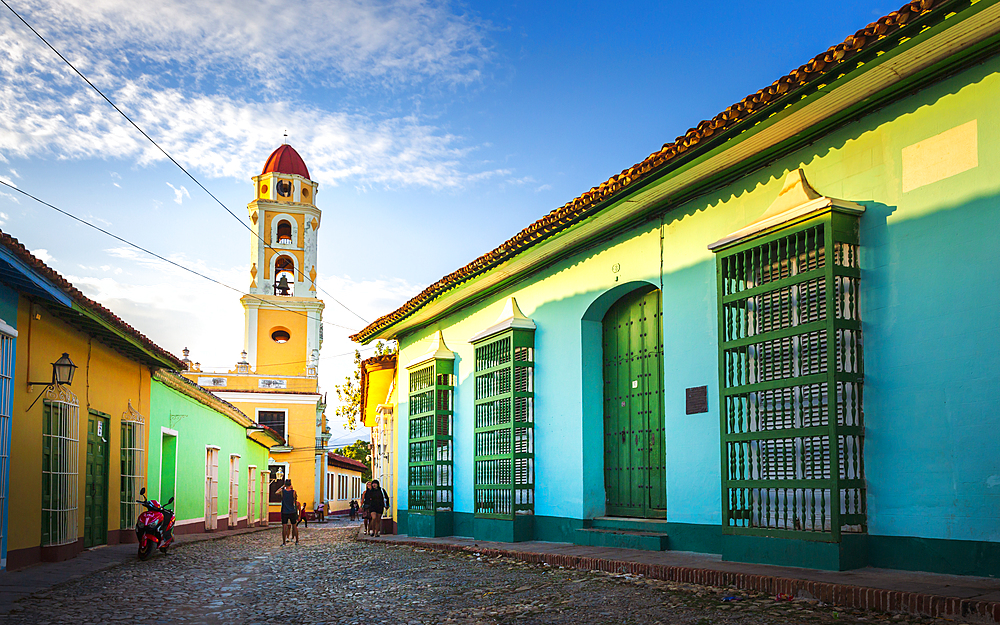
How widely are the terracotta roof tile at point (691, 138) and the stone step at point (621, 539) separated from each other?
3.45 metres

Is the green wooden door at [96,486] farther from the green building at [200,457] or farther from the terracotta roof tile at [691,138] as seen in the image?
the terracotta roof tile at [691,138]

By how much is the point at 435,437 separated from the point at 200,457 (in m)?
9.30

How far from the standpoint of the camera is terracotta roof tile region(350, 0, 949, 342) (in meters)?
5.57

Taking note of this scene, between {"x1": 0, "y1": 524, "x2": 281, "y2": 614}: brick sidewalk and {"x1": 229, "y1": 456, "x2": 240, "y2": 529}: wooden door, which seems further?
{"x1": 229, "y1": 456, "x2": 240, "y2": 529}: wooden door

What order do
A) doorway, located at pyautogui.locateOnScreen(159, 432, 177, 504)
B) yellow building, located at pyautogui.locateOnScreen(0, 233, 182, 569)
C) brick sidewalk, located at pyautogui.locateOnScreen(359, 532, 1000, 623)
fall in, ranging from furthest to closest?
doorway, located at pyautogui.locateOnScreen(159, 432, 177, 504) → yellow building, located at pyautogui.locateOnScreen(0, 233, 182, 569) → brick sidewalk, located at pyautogui.locateOnScreen(359, 532, 1000, 623)

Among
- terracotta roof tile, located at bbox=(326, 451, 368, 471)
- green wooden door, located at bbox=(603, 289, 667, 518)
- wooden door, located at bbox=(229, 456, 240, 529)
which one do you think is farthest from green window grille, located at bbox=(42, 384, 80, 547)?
terracotta roof tile, located at bbox=(326, 451, 368, 471)

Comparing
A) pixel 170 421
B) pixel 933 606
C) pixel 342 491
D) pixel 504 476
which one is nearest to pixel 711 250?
pixel 933 606

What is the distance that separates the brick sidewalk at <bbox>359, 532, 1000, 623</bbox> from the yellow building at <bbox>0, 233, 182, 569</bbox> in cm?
628

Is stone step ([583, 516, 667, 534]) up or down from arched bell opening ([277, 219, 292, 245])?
down

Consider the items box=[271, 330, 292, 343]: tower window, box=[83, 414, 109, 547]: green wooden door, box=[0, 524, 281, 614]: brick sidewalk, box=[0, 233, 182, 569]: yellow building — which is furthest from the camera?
box=[271, 330, 292, 343]: tower window

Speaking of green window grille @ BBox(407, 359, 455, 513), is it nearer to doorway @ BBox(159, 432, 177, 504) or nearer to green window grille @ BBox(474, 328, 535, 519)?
green window grille @ BBox(474, 328, 535, 519)

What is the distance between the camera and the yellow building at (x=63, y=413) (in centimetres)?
985

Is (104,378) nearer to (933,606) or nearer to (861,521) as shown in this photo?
(861,521)

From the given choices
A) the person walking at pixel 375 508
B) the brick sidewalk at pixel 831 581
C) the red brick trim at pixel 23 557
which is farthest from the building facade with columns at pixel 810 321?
the person walking at pixel 375 508
